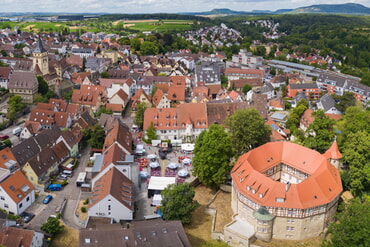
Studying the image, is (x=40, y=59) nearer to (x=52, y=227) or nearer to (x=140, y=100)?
(x=140, y=100)

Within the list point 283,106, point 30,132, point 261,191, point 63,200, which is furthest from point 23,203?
point 283,106

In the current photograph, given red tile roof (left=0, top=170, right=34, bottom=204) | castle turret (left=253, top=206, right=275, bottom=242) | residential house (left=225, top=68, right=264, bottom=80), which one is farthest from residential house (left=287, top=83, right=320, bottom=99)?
red tile roof (left=0, top=170, right=34, bottom=204)

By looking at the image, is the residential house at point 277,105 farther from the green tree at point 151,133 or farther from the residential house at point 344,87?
the green tree at point 151,133

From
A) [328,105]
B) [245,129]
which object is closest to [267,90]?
[328,105]

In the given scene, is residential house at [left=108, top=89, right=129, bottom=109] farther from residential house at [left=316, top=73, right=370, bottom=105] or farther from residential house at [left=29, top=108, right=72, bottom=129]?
residential house at [left=316, top=73, right=370, bottom=105]

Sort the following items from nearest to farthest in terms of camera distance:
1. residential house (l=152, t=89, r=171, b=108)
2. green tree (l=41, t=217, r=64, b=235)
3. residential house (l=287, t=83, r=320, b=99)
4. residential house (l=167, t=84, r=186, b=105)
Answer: green tree (l=41, t=217, r=64, b=235) → residential house (l=152, t=89, r=171, b=108) → residential house (l=167, t=84, r=186, b=105) → residential house (l=287, t=83, r=320, b=99)
